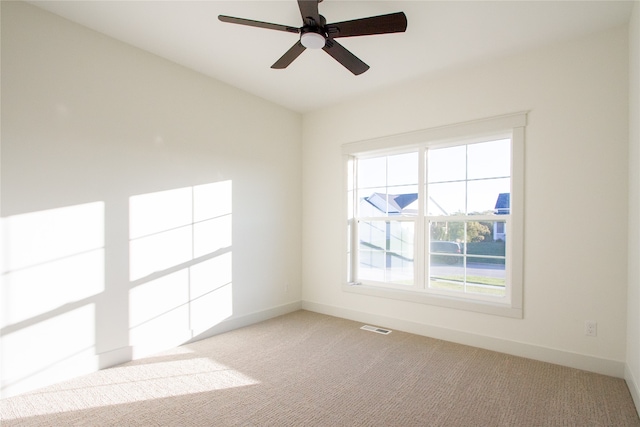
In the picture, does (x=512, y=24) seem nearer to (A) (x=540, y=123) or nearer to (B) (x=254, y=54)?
(A) (x=540, y=123)

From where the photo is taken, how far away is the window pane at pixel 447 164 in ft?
11.4

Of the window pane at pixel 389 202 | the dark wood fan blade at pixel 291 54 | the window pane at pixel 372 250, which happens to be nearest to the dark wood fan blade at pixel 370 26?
the dark wood fan blade at pixel 291 54

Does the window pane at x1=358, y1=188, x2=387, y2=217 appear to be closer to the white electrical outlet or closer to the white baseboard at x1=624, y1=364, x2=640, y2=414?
the white electrical outlet

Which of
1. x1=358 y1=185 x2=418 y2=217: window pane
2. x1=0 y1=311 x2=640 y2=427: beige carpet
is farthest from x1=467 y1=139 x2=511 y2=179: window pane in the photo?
x1=0 y1=311 x2=640 y2=427: beige carpet

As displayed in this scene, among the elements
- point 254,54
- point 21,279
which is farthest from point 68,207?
point 254,54

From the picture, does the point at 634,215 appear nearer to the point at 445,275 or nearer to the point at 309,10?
the point at 445,275

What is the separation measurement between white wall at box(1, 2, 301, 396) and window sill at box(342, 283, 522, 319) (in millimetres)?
1295

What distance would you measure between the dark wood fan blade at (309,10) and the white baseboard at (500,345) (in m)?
3.09

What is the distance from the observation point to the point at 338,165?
430 centimetres

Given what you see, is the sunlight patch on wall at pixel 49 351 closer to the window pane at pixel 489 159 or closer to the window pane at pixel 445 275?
the window pane at pixel 445 275

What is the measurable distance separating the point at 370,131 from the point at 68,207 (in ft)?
10.3

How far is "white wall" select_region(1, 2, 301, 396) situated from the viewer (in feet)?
7.61

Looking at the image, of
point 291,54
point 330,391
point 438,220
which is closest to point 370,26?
point 291,54

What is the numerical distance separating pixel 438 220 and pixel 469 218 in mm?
330
